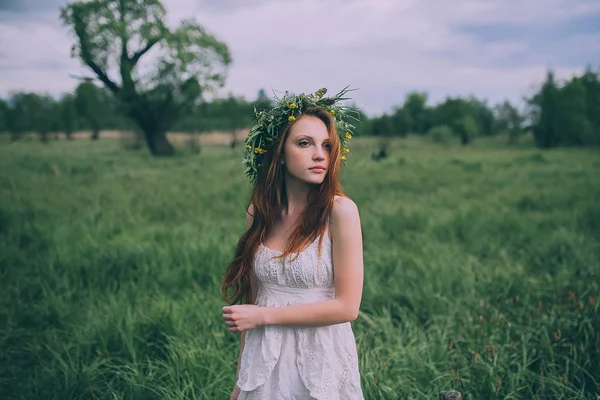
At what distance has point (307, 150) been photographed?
1.72 meters

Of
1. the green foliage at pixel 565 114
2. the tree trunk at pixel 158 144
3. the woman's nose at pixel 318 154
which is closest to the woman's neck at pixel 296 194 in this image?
the woman's nose at pixel 318 154

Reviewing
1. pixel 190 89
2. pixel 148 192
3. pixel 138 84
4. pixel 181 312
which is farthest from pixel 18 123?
pixel 181 312

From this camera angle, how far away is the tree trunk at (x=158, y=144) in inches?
824

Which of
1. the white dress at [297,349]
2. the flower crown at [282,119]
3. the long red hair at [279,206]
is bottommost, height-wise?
the white dress at [297,349]

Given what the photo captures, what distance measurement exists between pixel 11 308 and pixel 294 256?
339cm

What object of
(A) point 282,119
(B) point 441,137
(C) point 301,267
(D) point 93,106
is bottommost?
(B) point 441,137

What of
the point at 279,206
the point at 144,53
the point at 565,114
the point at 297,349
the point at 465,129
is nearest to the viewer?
the point at 297,349

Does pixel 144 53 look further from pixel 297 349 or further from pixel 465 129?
pixel 465 129

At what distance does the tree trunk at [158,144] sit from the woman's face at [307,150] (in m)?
19.7

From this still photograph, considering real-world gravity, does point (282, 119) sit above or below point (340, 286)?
above

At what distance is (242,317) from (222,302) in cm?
237

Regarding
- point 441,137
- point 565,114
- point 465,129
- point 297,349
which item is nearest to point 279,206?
point 297,349

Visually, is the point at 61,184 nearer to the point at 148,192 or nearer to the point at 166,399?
the point at 148,192

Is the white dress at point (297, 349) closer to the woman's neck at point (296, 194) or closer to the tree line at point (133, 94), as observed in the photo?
the woman's neck at point (296, 194)
